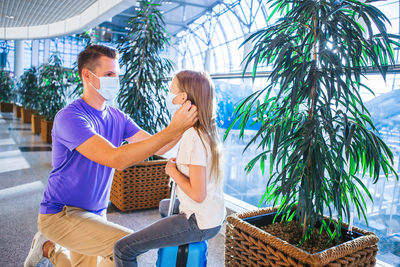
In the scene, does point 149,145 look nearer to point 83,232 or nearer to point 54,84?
point 83,232

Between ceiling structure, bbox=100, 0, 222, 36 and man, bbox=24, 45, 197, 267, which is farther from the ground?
ceiling structure, bbox=100, 0, 222, 36

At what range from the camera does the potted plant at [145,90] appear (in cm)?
334

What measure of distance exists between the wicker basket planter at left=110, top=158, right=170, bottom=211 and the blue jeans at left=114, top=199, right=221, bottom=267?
174cm

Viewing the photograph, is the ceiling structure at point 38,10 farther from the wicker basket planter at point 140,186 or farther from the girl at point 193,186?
the girl at point 193,186

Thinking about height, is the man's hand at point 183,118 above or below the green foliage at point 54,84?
below

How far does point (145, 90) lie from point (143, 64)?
31cm

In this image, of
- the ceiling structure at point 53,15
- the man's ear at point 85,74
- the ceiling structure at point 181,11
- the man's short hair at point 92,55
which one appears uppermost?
the ceiling structure at point 181,11

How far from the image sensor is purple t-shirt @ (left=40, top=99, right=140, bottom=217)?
5.27 feet

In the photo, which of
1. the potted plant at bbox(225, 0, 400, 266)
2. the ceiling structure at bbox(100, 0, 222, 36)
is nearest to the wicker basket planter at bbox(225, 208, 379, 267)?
the potted plant at bbox(225, 0, 400, 266)

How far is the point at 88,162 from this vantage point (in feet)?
5.72

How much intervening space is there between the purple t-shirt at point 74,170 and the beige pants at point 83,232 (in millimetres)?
60

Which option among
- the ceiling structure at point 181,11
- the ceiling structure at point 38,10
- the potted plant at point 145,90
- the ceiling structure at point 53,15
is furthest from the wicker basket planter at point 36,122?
the ceiling structure at point 181,11

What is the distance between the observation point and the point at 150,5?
3.53 meters

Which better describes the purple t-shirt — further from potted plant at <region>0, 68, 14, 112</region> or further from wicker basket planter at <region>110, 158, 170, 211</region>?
potted plant at <region>0, 68, 14, 112</region>
